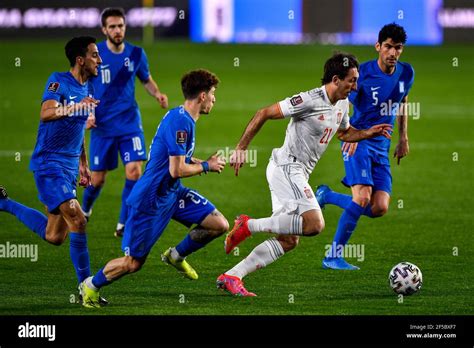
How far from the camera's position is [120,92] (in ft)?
45.6

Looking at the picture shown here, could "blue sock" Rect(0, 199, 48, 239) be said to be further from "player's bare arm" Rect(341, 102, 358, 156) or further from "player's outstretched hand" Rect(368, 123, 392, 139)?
"player's outstretched hand" Rect(368, 123, 392, 139)

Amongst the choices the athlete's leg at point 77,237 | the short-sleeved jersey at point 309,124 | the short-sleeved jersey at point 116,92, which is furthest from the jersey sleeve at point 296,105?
the short-sleeved jersey at point 116,92

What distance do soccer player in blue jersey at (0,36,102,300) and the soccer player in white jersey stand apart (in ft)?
4.50

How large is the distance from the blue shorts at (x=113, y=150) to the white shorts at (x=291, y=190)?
3382 mm

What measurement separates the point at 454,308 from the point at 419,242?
10.6ft

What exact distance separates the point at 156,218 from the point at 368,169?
9.39 feet

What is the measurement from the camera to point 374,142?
39.5 ft

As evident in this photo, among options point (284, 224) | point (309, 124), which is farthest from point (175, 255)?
point (309, 124)

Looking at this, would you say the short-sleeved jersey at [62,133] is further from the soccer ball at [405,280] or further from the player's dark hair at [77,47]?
the soccer ball at [405,280]

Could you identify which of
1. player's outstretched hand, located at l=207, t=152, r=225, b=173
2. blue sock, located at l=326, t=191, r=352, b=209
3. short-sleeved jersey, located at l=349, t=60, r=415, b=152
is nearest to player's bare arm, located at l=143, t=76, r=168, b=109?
blue sock, located at l=326, t=191, r=352, b=209

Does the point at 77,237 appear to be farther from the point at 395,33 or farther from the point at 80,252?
the point at 395,33

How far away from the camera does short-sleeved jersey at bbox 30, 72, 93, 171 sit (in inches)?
405

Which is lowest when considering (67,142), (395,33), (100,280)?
(100,280)

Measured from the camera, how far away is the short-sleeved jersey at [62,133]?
10289 millimetres
